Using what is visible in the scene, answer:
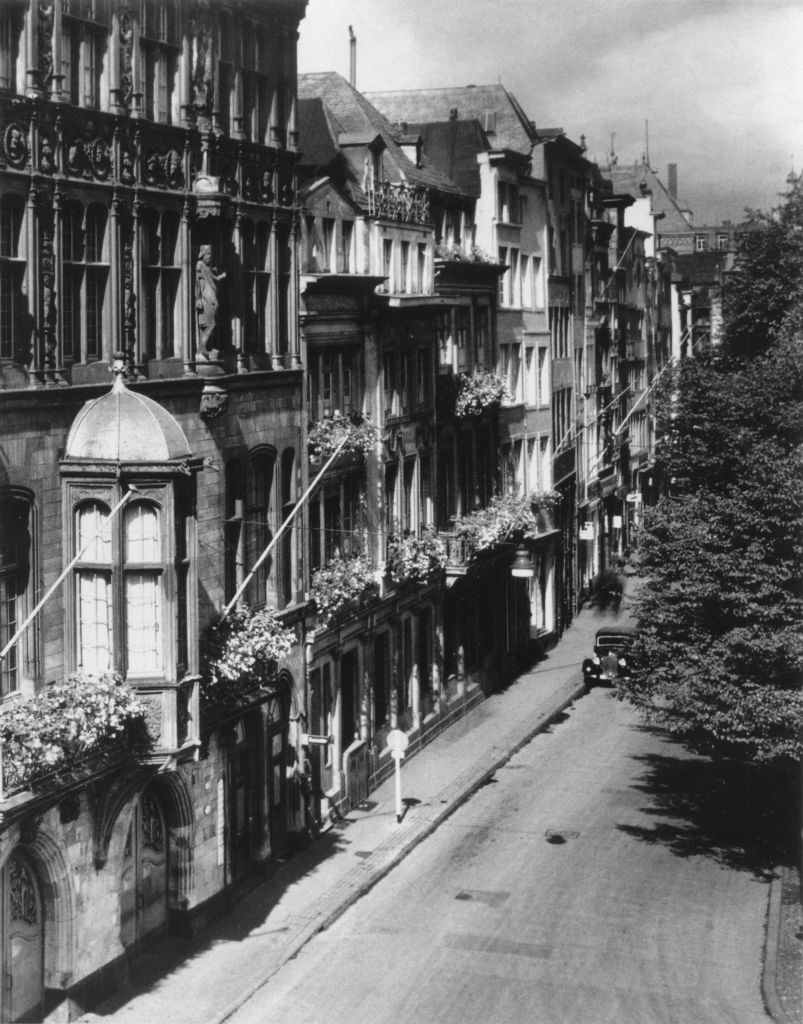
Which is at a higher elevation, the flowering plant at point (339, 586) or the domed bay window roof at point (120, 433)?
the domed bay window roof at point (120, 433)

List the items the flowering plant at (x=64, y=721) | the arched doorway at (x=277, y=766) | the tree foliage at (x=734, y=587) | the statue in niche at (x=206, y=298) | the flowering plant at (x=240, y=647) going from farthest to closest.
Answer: the arched doorway at (x=277, y=766), the tree foliage at (x=734, y=587), the statue in niche at (x=206, y=298), the flowering plant at (x=240, y=647), the flowering plant at (x=64, y=721)

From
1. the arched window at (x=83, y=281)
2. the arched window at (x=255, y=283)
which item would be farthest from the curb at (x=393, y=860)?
the arched window at (x=255, y=283)

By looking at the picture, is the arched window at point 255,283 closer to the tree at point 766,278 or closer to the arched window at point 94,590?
the arched window at point 94,590

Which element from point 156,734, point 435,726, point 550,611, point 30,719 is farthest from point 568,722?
point 30,719

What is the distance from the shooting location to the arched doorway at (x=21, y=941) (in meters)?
22.6

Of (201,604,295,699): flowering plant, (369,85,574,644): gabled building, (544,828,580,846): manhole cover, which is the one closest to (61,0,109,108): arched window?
(201,604,295,699): flowering plant

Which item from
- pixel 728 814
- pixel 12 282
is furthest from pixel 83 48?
pixel 728 814

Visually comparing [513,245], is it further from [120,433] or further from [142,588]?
[142,588]

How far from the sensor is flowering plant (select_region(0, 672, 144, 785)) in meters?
21.5

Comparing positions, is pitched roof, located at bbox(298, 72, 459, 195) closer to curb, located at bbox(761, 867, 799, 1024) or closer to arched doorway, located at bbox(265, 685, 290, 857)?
arched doorway, located at bbox(265, 685, 290, 857)

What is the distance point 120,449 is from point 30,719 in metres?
4.55

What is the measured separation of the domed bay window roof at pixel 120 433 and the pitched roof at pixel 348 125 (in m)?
15.6

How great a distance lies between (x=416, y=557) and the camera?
135 ft

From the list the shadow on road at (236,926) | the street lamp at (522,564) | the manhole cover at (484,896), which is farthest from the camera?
the street lamp at (522,564)
